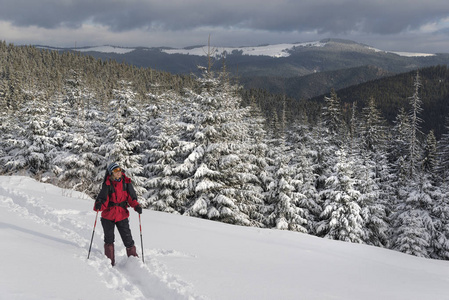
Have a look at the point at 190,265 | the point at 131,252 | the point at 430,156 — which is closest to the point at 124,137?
the point at 131,252

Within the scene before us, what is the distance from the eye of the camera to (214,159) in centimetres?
1772

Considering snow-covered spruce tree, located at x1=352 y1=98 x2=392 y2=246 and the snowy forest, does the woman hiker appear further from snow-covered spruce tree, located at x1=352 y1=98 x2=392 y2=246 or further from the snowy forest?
snow-covered spruce tree, located at x1=352 y1=98 x2=392 y2=246

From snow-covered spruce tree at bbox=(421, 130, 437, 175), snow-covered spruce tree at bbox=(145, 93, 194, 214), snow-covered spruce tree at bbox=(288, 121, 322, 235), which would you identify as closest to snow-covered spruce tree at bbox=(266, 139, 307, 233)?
snow-covered spruce tree at bbox=(288, 121, 322, 235)

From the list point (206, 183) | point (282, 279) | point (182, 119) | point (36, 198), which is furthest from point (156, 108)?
point (282, 279)

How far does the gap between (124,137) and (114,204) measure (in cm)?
1678

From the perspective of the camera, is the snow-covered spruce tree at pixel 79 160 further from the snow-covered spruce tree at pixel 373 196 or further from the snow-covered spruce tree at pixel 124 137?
the snow-covered spruce tree at pixel 373 196

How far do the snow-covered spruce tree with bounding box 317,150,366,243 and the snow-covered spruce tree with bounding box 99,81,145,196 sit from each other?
43.5 feet

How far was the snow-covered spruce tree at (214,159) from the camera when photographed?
17.0 metres

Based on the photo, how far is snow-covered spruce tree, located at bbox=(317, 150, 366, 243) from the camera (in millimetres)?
20781

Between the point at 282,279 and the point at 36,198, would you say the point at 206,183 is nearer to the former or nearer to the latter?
the point at 36,198

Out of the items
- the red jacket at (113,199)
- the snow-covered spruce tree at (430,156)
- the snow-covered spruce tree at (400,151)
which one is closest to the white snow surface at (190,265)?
the red jacket at (113,199)

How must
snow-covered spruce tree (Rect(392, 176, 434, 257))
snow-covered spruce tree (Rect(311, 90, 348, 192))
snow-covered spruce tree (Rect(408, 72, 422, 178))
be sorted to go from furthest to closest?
snow-covered spruce tree (Rect(408, 72, 422, 178)) < snow-covered spruce tree (Rect(311, 90, 348, 192)) < snow-covered spruce tree (Rect(392, 176, 434, 257))

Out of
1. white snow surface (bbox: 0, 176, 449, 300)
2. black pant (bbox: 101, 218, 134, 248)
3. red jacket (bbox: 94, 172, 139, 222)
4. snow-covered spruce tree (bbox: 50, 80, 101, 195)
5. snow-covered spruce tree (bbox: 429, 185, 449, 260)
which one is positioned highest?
red jacket (bbox: 94, 172, 139, 222)

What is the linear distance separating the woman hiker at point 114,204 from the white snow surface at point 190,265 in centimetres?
33
